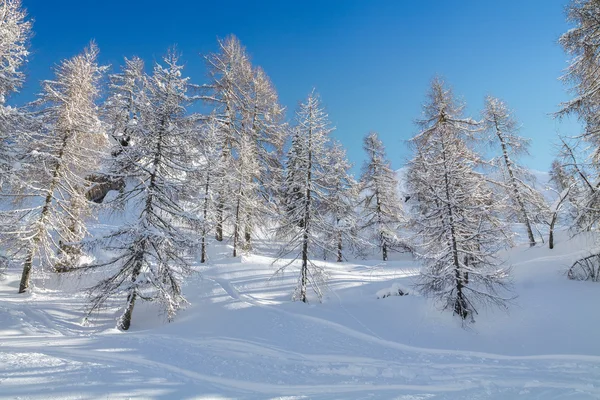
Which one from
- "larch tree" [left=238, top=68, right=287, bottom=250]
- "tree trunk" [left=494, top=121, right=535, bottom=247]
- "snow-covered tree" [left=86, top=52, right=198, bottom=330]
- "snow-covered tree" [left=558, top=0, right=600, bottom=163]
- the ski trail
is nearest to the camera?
the ski trail

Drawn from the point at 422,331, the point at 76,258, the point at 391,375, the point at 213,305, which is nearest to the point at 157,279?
the point at 213,305

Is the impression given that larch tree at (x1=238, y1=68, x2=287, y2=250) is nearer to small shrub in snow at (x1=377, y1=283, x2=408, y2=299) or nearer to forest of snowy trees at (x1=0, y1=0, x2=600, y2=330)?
forest of snowy trees at (x1=0, y1=0, x2=600, y2=330)

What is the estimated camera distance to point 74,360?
639 centimetres

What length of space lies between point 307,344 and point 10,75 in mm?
17283

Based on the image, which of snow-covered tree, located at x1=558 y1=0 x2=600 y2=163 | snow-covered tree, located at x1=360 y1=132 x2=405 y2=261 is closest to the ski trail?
snow-covered tree, located at x1=558 y1=0 x2=600 y2=163

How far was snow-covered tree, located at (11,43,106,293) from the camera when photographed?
12867mm

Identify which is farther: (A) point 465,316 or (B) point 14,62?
(B) point 14,62

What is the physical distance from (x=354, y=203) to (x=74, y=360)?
20408 millimetres

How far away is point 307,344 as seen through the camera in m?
9.43

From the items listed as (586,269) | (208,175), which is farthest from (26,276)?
(586,269)

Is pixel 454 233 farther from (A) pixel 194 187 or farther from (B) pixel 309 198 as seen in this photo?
(A) pixel 194 187

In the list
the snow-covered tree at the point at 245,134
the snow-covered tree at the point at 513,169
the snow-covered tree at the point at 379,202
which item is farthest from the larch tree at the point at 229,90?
the snow-covered tree at the point at 513,169

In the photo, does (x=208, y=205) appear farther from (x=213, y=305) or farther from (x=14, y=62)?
(x=14, y=62)

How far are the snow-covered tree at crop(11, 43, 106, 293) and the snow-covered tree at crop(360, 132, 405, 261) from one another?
19661 mm
